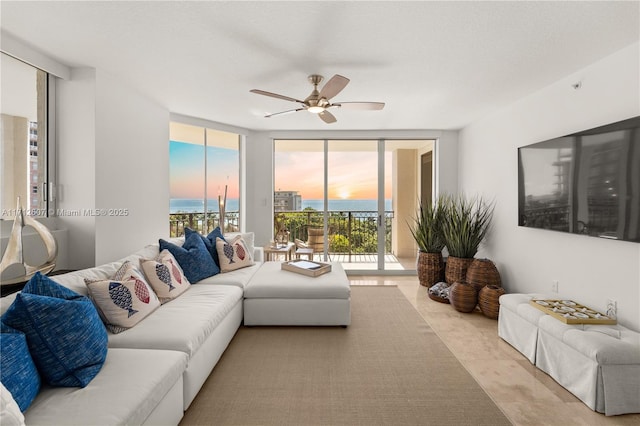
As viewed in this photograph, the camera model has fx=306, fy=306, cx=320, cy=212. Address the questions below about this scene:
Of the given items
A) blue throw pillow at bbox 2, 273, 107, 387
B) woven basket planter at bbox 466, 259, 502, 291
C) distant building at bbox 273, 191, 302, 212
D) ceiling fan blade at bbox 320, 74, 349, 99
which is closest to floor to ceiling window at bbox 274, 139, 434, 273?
distant building at bbox 273, 191, 302, 212

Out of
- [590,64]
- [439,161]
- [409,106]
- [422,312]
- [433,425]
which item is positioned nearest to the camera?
[433,425]

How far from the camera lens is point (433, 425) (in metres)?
1.77

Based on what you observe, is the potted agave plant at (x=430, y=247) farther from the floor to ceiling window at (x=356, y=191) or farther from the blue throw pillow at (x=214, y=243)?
the blue throw pillow at (x=214, y=243)

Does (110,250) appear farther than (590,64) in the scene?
Yes

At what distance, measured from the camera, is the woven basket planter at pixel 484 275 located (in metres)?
3.67

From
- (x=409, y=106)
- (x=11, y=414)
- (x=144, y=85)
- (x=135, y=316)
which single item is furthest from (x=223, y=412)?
(x=409, y=106)

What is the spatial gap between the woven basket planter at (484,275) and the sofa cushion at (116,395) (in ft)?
10.9

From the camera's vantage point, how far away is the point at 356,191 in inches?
218

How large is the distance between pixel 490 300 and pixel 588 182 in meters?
1.52

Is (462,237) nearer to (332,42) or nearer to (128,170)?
(332,42)

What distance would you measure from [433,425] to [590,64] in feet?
10.3

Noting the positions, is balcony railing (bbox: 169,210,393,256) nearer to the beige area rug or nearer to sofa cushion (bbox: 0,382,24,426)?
the beige area rug

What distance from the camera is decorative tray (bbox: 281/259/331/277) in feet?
11.1

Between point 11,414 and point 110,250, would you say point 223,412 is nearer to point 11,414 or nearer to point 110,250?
point 11,414
